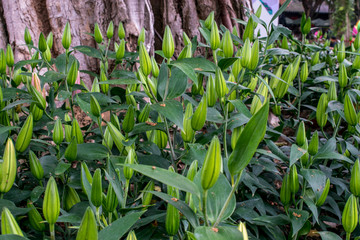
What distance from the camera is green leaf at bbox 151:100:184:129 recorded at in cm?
67

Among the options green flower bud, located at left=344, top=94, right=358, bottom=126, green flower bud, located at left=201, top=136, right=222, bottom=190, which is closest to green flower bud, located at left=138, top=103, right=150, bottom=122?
green flower bud, located at left=201, top=136, right=222, bottom=190

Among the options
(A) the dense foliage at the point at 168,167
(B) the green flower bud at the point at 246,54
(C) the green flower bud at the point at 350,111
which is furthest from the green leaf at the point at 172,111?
(C) the green flower bud at the point at 350,111

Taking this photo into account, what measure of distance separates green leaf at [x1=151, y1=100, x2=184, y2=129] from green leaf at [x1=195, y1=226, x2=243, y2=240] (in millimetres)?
251

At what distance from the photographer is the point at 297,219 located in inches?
30.8

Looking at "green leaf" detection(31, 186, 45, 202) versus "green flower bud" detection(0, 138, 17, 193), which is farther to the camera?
"green leaf" detection(31, 186, 45, 202)

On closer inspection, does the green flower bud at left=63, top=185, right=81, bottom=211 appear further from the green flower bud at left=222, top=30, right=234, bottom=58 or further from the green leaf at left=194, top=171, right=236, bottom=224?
the green flower bud at left=222, top=30, right=234, bottom=58

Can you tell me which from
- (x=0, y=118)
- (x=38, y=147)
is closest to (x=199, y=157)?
(x=38, y=147)

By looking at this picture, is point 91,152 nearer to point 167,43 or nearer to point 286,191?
point 167,43

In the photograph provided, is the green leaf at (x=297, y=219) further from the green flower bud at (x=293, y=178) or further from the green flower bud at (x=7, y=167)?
the green flower bud at (x=7, y=167)

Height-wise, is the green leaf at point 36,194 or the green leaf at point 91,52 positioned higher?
the green leaf at point 91,52

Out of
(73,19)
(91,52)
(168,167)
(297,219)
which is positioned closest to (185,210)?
(168,167)

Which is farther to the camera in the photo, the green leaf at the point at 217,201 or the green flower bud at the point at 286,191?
the green flower bud at the point at 286,191

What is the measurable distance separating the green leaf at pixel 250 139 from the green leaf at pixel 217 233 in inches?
3.2

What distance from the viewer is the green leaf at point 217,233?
1.40ft
